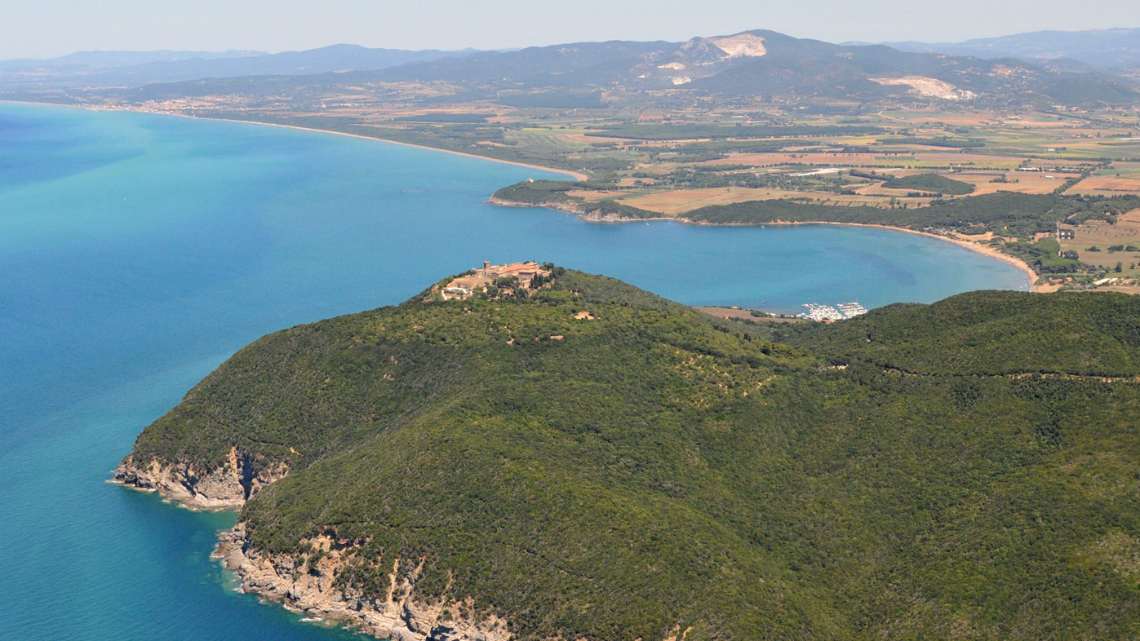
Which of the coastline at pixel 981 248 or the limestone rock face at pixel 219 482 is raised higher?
the coastline at pixel 981 248

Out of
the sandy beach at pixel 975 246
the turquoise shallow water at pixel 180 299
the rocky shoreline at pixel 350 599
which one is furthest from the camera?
the sandy beach at pixel 975 246

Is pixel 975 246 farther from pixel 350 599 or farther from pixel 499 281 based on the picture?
pixel 350 599

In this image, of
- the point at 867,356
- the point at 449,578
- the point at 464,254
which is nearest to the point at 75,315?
the point at 464,254

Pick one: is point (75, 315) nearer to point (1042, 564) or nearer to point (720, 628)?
point (720, 628)

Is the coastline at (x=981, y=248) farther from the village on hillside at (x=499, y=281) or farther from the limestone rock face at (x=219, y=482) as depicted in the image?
the limestone rock face at (x=219, y=482)

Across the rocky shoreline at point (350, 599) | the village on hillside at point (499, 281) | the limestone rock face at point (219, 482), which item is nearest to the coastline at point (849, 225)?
the village on hillside at point (499, 281)

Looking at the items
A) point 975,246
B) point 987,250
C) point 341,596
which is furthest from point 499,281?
point 975,246
